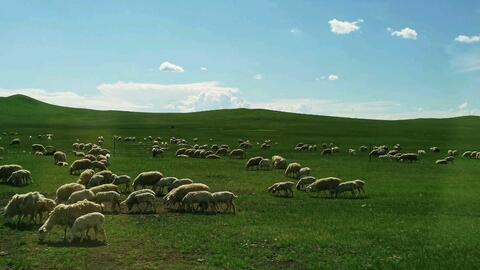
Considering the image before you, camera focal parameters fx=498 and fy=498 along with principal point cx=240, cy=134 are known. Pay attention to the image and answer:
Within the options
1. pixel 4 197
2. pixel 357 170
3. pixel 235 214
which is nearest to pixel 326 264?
pixel 235 214

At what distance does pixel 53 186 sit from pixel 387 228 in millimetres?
19943

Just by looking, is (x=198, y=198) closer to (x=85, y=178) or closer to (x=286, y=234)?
(x=286, y=234)

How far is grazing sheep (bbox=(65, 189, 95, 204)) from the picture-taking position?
22.0 meters

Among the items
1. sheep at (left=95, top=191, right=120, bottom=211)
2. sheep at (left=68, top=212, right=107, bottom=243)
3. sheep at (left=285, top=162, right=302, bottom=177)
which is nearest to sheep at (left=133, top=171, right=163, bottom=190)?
sheep at (left=95, top=191, right=120, bottom=211)

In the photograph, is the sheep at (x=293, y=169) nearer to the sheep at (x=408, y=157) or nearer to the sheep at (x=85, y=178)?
the sheep at (x=85, y=178)

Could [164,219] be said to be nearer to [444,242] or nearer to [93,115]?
[444,242]

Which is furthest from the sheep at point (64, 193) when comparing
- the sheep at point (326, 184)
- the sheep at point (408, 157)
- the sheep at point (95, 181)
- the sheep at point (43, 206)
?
the sheep at point (408, 157)

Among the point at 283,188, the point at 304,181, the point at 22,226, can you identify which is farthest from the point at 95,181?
the point at 304,181

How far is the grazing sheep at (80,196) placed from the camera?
22.0 m

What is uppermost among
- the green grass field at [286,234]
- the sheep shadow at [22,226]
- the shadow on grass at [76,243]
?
the green grass field at [286,234]

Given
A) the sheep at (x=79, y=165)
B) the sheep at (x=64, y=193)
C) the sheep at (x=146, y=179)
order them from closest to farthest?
the sheep at (x=64, y=193)
the sheep at (x=146, y=179)
the sheep at (x=79, y=165)

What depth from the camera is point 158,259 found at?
15.3 meters

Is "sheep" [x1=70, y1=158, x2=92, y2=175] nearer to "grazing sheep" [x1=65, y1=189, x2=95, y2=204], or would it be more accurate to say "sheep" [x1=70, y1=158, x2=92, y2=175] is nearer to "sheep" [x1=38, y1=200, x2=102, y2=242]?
"grazing sheep" [x1=65, y1=189, x2=95, y2=204]

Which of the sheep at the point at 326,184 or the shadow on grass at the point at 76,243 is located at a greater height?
the sheep at the point at 326,184
